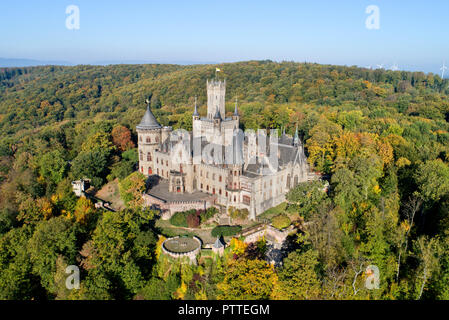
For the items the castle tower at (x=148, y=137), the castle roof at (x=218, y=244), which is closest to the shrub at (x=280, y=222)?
the castle roof at (x=218, y=244)

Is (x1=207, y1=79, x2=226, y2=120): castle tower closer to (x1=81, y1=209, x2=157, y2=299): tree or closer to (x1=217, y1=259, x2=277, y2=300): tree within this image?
(x1=81, y1=209, x2=157, y2=299): tree

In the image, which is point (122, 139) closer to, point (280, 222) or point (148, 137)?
point (148, 137)

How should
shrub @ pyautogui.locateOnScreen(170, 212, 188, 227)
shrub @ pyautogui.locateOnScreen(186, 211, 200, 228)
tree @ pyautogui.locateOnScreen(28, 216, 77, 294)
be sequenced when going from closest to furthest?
1. tree @ pyautogui.locateOnScreen(28, 216, 77, 294)
2. shrub @ pyautogui.locateOnScreen(186, 211, 200, 228)
3. shrub @ pyautogui.locateOnScreen(170, 212, 188, 227)

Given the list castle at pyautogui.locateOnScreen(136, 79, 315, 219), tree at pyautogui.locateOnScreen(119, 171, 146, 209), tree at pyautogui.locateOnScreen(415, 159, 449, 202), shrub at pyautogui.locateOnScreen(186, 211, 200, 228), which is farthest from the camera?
tree at pyautogui.locateOnScreen(119, 171, 146, 209)

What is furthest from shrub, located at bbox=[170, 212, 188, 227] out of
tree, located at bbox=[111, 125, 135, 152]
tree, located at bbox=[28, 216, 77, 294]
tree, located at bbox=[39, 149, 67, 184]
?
tree, located at bbox=[111, 125, 135, 152]

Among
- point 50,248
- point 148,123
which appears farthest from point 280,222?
point 148,123

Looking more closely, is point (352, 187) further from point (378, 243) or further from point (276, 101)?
point (276, 101)
